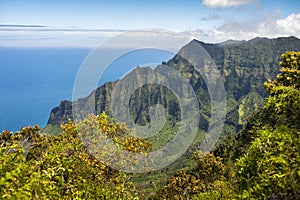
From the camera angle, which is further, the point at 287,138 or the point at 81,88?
the point at 81,88

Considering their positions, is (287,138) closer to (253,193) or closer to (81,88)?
(253,193)

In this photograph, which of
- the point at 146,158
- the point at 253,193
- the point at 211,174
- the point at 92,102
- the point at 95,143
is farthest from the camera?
the point at 211,174

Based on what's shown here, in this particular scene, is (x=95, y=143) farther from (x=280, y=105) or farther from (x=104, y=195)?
(x=280, y=105)

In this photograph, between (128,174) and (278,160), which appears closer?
(278,160)

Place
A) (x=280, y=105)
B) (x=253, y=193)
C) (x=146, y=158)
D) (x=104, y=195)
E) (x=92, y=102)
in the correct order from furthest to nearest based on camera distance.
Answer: (x=92, y=102) < (x=146, y=158) < (x=104, y=195) < (x=280, y=105) < (x=253, y=193)

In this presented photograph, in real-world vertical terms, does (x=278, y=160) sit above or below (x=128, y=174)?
above

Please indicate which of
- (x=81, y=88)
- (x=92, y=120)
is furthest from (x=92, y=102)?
(x=81, y=88)

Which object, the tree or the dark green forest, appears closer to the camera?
the dark green forest

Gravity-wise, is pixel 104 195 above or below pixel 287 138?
below

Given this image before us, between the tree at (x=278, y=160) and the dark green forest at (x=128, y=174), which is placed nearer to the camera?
the dark green forest at (x=128, y=174)

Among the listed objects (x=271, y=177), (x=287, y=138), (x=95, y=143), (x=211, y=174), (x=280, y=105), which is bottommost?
(x=211, y=174)
